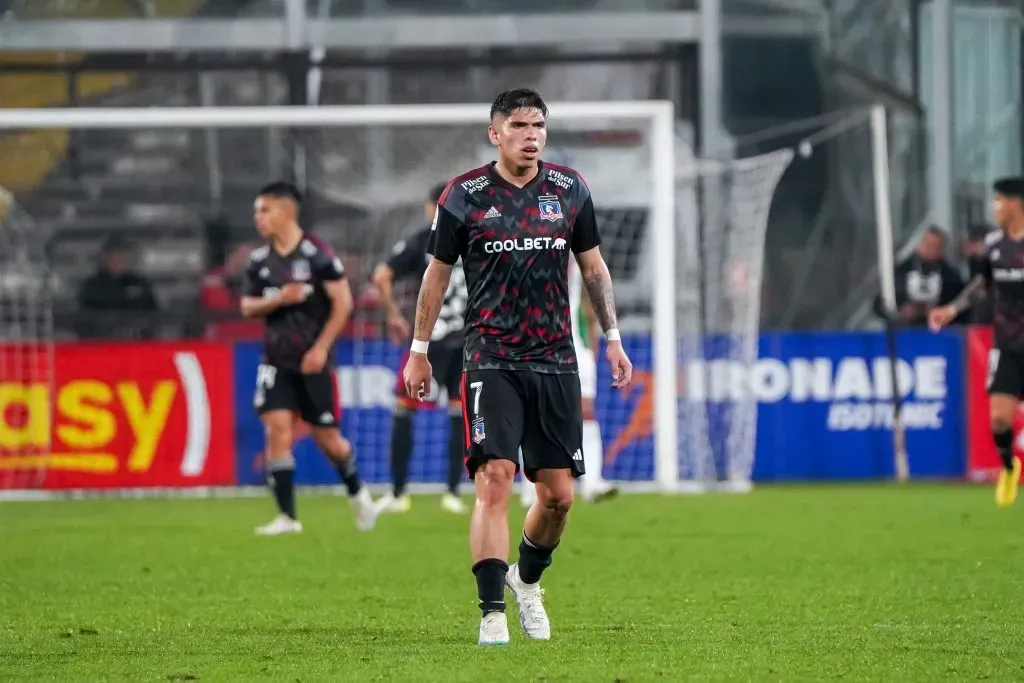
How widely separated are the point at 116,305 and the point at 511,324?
1196cm

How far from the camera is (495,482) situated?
7523 mm

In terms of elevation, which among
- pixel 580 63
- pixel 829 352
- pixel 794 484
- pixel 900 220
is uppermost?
pixel 580 63

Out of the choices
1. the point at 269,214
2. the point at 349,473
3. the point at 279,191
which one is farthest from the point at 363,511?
the point at 279,191

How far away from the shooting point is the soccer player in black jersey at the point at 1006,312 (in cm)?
1480

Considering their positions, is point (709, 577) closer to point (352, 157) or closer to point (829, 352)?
point (829, 352)

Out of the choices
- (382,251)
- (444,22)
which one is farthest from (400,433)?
(444,22)

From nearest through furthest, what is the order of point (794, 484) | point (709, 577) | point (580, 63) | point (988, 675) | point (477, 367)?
point (988, 675) → point (477, 367) → point (709, 577) → point (794, 484) → point (580, 63)

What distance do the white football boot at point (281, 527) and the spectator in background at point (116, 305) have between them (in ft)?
19.3

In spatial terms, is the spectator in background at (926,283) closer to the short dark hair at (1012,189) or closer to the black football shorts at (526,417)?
the short dark hair at (1012,189)

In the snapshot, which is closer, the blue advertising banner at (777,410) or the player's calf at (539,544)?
the player's calf at (539,544)

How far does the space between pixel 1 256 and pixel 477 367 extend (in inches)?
457

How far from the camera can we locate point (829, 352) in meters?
18.3

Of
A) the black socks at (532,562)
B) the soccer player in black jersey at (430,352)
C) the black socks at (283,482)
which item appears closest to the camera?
the black socks at (532,562)

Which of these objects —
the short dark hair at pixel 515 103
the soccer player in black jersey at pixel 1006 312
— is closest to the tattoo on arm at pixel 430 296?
the short dark hair at pixel 515 103
